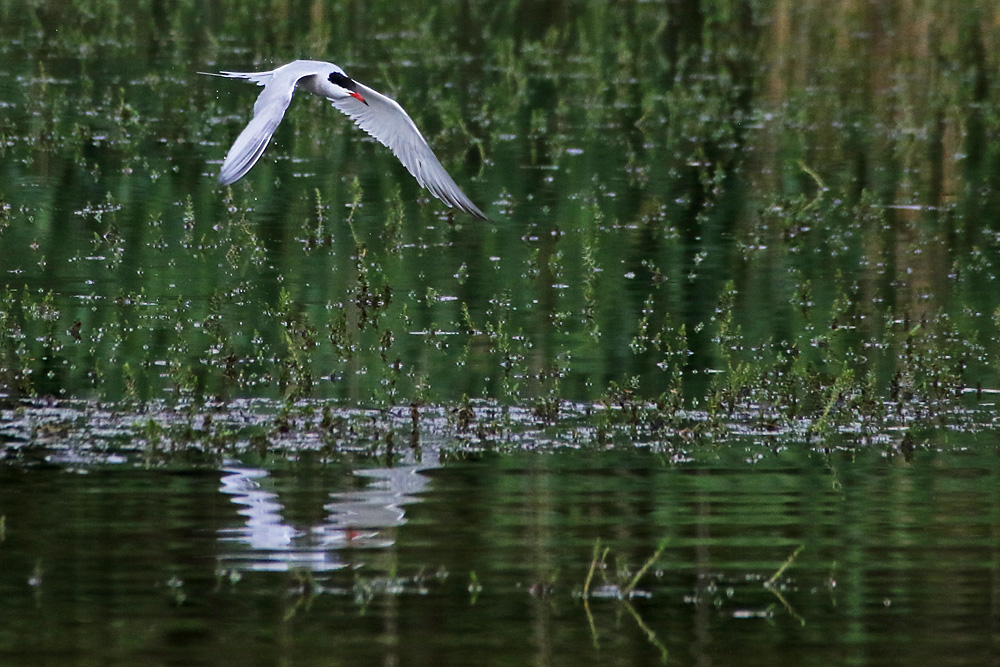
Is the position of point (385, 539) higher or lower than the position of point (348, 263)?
lower

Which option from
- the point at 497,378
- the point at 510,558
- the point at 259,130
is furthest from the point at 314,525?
the point at 259,130

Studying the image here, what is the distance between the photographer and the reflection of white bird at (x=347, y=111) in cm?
947

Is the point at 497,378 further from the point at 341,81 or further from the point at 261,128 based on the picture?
the point at 341,81

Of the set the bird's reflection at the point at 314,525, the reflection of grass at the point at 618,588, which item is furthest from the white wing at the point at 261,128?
the reflection of grass at the point at 618,588

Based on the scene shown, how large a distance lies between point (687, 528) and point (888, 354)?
11.6ft

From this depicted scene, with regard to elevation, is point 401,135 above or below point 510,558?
above

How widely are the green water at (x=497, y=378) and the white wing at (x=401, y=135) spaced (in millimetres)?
762

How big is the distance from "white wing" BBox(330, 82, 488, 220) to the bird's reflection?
3.19 metres

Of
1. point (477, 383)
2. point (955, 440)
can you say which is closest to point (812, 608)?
point (955, 440)

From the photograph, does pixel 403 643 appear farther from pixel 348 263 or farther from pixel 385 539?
pixel 348 263

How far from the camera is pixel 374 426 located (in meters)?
8.70

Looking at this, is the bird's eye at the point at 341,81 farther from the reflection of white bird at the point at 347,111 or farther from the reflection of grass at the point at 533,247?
the reflection of grass at the point at 533,247

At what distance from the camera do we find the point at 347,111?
1177cm

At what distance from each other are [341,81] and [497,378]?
2.23 metres
